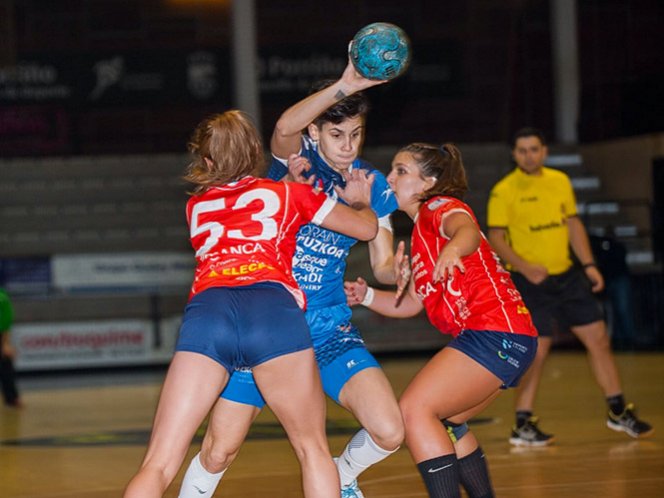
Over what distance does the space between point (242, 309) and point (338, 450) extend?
3796mm

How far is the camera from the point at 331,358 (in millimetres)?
4969

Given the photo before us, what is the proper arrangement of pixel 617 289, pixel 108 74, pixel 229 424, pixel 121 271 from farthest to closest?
pixel 108 74
pixel 121 271
pixel 617 289
pixel 229 424

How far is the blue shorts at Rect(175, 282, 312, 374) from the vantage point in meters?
4.14

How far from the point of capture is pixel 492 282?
4.98 meters

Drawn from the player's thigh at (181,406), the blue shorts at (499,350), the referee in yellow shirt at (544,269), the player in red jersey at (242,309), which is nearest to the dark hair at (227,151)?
the player in red jersey at (242,309)

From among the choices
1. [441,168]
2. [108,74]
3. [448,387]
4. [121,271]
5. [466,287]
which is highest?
[108,74]

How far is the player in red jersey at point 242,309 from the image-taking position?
411 centimetres

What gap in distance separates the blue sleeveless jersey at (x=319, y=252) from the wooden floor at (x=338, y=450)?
1.51 m

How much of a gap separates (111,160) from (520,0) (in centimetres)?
863

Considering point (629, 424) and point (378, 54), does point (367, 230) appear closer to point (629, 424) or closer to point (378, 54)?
point (378, 54)

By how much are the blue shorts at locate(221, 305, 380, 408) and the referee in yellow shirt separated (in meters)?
3.07

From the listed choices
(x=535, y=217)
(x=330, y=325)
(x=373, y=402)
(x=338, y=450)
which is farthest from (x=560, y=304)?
(x=373, y=402)

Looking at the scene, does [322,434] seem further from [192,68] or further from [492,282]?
[192,68]

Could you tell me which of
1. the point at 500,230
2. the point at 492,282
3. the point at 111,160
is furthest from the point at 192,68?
the point at 492,282
